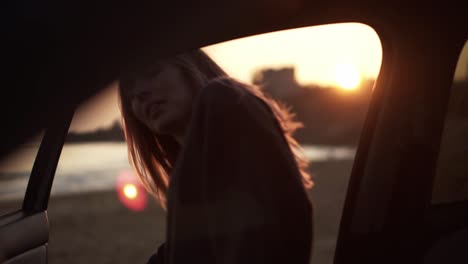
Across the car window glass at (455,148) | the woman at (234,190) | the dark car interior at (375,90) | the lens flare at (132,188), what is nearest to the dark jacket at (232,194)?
the woman at (234,190)

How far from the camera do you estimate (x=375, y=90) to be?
1614 mm

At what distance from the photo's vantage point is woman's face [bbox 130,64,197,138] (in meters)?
1.63

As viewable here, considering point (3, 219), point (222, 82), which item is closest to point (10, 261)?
point (3, 219)

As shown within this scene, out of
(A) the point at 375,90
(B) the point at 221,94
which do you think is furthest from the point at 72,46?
(A) the point at 375,90

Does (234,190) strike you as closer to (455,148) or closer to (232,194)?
(232,194)

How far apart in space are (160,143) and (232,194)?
0.79 meters

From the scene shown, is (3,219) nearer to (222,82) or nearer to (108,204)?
(222,82)

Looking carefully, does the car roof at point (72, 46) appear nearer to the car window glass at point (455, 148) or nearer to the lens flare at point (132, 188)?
the car window glass at point (455, 148)

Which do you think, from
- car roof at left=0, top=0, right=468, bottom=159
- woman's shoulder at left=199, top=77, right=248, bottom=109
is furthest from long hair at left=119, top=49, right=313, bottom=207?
car roof at left=0, top=0, right=468, bottom=159

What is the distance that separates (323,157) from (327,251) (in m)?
18.0

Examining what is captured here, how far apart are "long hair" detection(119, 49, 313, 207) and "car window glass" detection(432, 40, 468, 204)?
365mm

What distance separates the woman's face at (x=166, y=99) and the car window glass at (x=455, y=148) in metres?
0.69

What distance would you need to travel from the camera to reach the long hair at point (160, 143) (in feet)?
5.58

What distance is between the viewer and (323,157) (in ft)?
80.7
